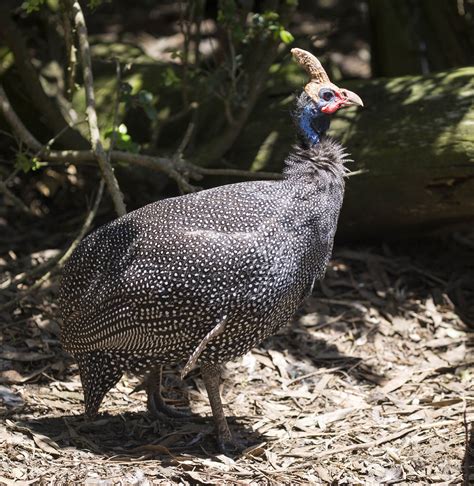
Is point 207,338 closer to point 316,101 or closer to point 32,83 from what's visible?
point 316,101

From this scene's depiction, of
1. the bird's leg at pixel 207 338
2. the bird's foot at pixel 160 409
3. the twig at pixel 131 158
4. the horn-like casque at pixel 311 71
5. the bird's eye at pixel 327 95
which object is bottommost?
the bird's foot at pixel 160 409

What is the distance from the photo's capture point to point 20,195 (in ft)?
23.9

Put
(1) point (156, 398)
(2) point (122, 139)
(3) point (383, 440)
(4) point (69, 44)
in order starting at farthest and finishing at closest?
(4) point (69, 44)
(2) point (122, 139)
(1) point (156, 398)
(3) point (383, 440)

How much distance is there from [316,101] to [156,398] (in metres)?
1.93

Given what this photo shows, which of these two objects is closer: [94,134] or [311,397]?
[311,397]

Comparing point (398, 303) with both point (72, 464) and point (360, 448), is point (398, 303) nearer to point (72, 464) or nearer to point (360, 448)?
point (360, 448)

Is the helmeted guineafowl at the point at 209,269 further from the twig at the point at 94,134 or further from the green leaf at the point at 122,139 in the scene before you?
the green leaf at the point at 122,139

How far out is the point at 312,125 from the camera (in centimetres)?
482

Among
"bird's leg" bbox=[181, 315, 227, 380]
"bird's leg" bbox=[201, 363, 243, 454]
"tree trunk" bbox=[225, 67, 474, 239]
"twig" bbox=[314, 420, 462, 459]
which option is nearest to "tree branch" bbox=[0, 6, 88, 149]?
"tree trunk" bbox=[225, 67, 474, 239]

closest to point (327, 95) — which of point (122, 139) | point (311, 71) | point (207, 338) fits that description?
point (311, 71)

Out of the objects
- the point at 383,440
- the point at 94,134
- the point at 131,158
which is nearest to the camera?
the point at 383,440

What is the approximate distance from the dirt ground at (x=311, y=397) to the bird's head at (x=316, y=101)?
5.45ft

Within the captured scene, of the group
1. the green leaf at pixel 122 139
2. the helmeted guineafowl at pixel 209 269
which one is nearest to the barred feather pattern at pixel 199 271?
the helmeted guineafowl at pixel 209 269

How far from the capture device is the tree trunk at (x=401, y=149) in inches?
235
